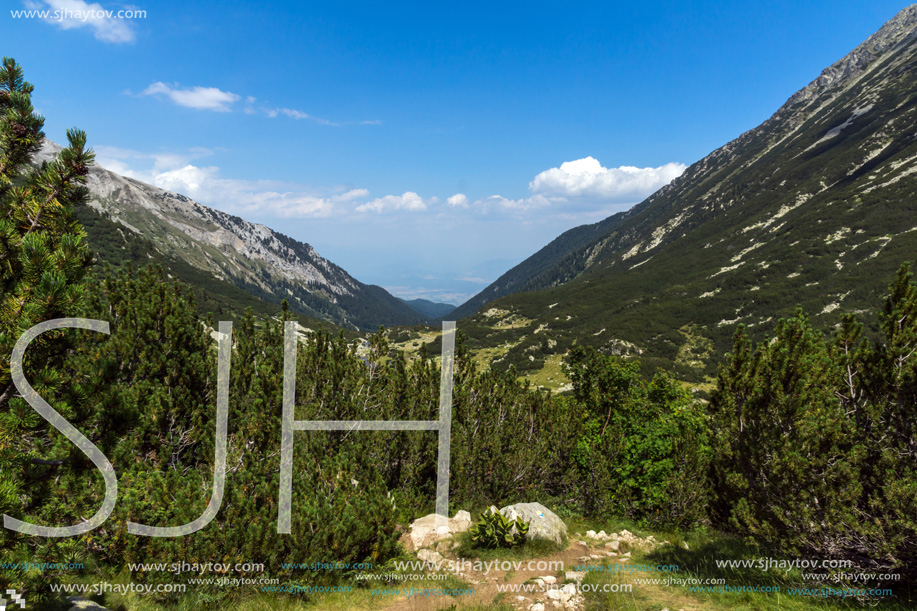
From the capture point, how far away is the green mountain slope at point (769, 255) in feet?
254

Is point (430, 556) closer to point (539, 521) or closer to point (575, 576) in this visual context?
point (539, 521)

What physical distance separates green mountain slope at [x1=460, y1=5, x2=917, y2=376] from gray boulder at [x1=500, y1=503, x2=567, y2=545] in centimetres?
6623

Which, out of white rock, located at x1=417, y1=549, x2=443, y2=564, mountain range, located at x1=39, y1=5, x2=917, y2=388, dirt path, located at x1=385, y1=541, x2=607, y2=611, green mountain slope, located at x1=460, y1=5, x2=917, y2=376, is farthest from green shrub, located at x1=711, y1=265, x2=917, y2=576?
green mountain slope, located at x1=460, y1=5, x2=917, y2=376

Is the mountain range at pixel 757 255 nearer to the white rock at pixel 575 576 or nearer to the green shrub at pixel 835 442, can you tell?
the white rock at pixel 575 576

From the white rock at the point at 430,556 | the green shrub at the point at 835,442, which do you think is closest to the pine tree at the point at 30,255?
the white rock at the point at 430,556

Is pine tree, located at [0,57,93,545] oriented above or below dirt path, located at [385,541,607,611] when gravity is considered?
above

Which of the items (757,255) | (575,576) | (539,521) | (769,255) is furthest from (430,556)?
(757,255)

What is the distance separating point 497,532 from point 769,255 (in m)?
121

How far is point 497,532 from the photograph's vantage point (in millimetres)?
9594

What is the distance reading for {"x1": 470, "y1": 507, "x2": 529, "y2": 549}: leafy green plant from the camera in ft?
31.4

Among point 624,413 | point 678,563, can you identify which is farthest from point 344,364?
point 624,413

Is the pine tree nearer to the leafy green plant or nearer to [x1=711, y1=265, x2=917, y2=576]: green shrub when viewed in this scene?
the leafy green plant

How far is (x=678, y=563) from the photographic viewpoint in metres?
8.92

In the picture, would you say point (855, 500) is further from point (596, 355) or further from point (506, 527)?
point (596, 355)
